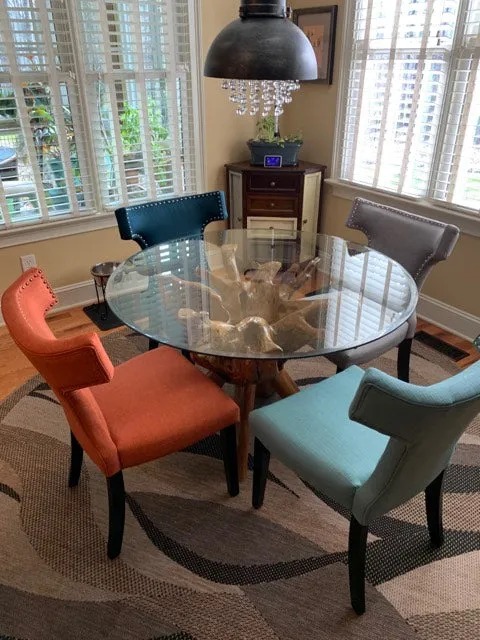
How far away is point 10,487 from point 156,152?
239 cm

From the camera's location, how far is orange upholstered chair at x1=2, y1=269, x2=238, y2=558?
119 centimetres

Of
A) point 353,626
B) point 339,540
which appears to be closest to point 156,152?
point 339,540

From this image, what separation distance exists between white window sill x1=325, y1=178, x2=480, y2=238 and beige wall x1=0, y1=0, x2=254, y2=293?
Answer: 2.66 ft

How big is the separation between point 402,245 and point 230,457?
1306 mm

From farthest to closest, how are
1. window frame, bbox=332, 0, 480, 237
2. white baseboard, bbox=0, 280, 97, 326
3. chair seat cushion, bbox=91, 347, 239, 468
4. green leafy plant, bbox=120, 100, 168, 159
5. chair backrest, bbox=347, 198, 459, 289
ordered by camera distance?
white baseboard, bbox=0, 280, 97, 326, green leafy plant, bbox=120, 100, 168, 159, window frame, bbox=332, 0, 480, 237, chair backrest, bbox=347, 198, 459, 289, chair seat cushion, bbox=91, 347, 239, 468

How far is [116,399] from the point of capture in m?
1.66

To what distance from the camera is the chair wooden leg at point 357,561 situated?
1.37 m

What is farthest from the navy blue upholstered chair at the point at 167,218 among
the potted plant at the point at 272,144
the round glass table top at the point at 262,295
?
the potted plant at the point at 272,144

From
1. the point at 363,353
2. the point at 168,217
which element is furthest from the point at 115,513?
the point at 168,217

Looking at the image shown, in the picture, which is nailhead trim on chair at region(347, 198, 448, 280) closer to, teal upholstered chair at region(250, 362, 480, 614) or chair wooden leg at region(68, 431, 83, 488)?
teal upholstered chair at region(250, 362, 480, 614)

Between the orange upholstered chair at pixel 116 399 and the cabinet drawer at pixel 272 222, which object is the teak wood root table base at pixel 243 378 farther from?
the cabinet drawer at pixel 272 222

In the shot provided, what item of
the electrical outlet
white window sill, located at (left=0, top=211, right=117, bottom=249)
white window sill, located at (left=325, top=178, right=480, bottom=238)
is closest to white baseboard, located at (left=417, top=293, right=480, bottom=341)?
white window sill, located at (left=325, top=178, right=480, bottom=238)

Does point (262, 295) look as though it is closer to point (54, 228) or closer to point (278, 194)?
point (278, 194)

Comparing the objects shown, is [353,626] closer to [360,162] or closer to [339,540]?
[339,540]
